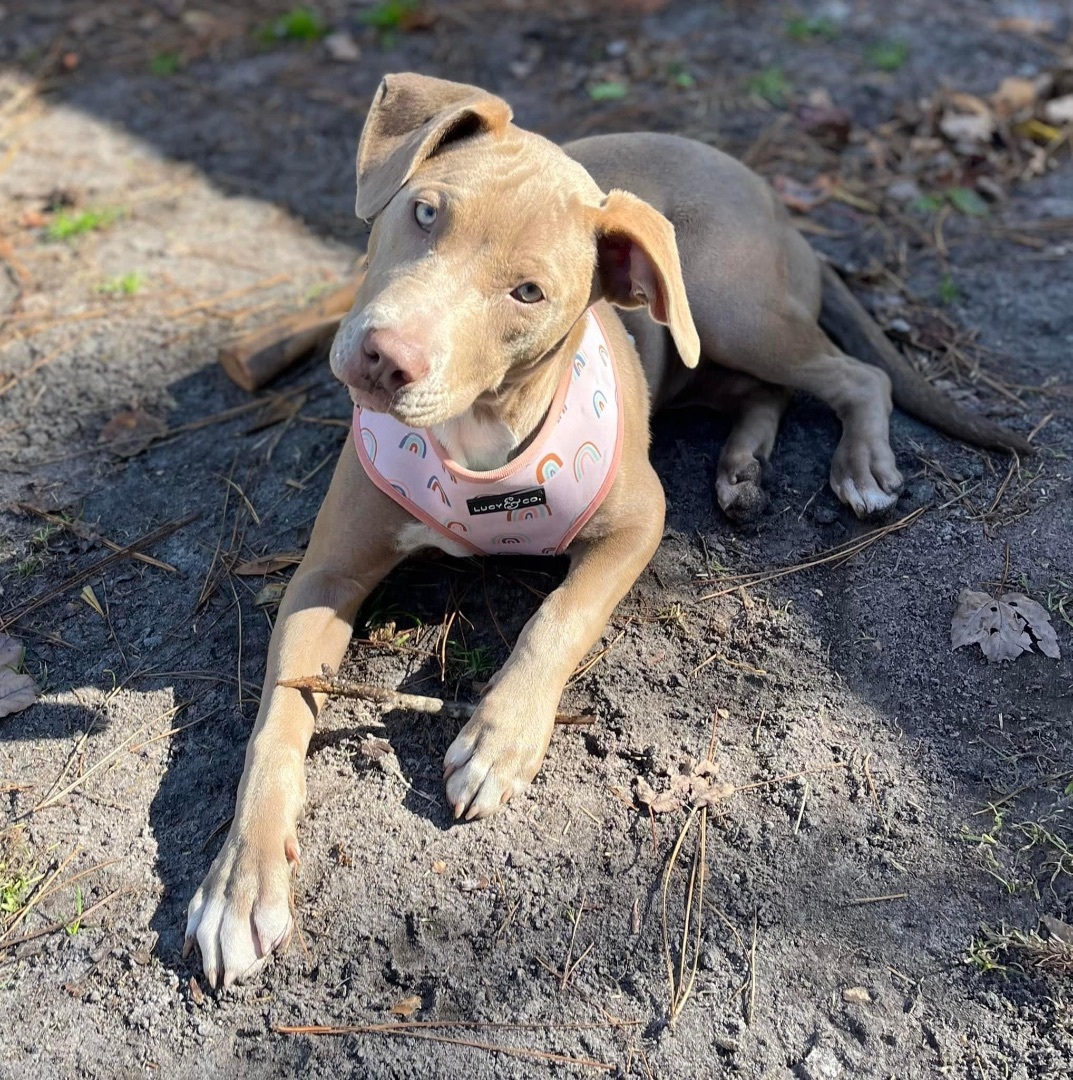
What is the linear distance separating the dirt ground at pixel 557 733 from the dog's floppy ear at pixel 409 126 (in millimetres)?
1348

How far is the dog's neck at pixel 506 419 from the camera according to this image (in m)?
3.22

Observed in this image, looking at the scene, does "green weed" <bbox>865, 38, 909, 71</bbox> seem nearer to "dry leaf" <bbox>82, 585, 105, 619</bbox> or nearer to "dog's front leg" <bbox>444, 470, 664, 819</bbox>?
"dog's front leg" <bbox>444, 470, 664, 819</bbox>

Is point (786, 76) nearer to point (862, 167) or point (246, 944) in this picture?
point (862, 167)

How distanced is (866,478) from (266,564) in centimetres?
215

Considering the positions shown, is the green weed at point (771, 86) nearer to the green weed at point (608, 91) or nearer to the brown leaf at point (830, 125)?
the brown leaf at point (830, 125)

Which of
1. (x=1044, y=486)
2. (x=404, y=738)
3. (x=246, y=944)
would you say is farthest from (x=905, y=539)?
(x=246, y=944)

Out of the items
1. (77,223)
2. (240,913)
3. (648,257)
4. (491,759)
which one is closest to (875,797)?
(491,759)

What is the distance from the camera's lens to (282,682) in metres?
3.22

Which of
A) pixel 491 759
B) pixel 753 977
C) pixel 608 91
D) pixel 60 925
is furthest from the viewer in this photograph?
pixel 608 91

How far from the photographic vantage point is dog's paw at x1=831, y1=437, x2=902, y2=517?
392 centimetres

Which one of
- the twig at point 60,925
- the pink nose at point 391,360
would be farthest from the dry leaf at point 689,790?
the twig at point 60,925

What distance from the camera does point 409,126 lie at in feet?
10.7

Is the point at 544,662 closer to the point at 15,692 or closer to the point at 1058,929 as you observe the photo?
the point at 1058,929

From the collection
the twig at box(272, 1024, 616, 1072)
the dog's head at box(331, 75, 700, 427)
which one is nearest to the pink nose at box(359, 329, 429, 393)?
the dog's head at box(331, 75, 700, 427)
